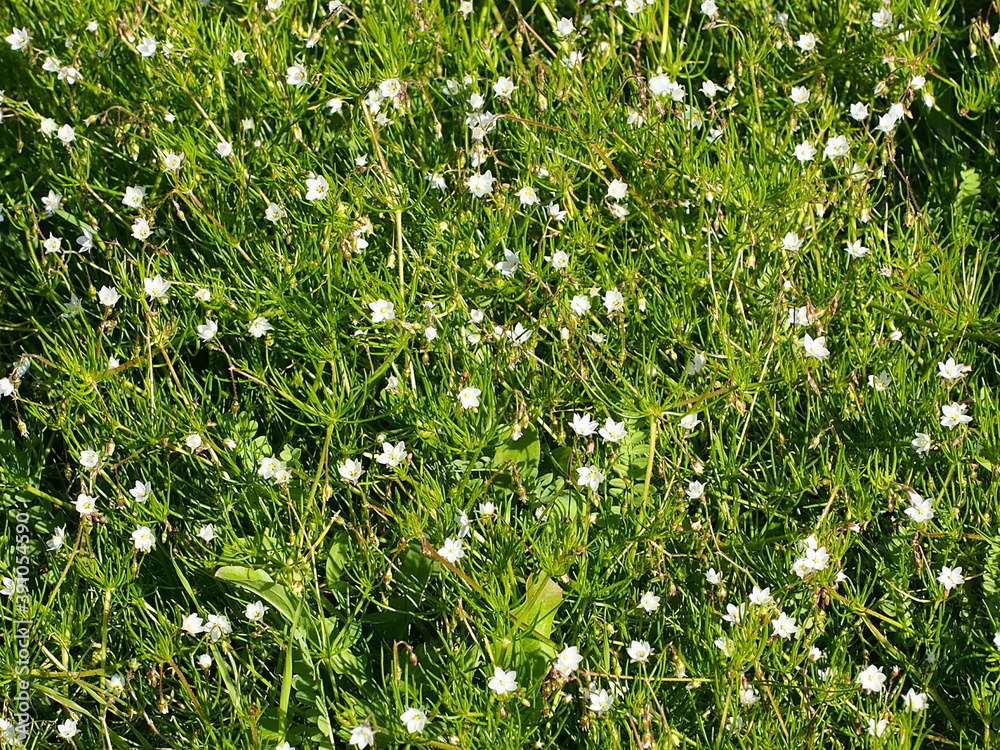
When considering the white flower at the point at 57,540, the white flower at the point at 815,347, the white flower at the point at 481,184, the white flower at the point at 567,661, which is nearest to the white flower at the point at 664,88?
the white flower at the point at 481,184

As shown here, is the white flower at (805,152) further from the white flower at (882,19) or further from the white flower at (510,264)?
the white flower at (510,264)

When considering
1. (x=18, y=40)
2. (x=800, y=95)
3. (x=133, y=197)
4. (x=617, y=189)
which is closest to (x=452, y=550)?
(x=617, y=189)

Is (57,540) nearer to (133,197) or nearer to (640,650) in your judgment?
(133,197)

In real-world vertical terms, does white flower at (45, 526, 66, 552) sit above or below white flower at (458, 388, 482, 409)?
below

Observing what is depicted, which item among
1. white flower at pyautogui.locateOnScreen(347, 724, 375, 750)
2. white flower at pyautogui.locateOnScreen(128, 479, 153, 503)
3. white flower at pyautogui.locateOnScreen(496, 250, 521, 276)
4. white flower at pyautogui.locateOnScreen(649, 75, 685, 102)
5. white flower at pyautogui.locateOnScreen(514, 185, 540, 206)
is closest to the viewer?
white flower at pyautogui.locateOnScreen(347, 724, 375, 750)

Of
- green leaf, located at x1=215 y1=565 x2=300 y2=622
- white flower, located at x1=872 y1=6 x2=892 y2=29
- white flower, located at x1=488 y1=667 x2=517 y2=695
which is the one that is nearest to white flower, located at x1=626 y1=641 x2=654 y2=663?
white flower, located at x1=488 y1=667 x2=517 y2=695

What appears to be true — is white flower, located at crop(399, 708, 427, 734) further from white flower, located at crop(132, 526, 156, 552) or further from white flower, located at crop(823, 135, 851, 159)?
white flower, located at crop(823, 135, 851, 159)

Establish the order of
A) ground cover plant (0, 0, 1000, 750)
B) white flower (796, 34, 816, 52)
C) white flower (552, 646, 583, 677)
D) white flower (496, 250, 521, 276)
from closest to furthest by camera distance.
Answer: white flower (552, 646, 583, 677) → ground cover plant (0, 0, 1000, 750) → white flower (496, 250, 521, 276) → white flower (796, 34, 816, 52)
